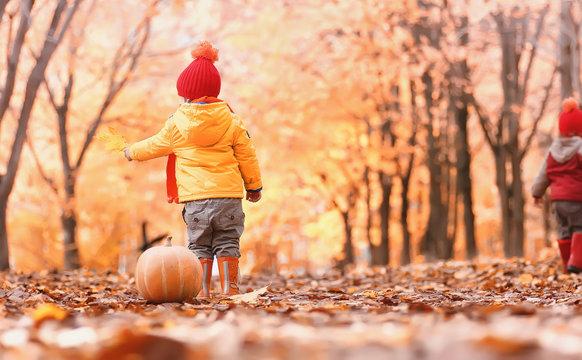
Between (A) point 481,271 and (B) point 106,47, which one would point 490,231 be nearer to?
(B) point 106,47

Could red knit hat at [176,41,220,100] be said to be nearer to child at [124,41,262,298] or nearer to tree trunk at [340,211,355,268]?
child at [124,41,262,298]

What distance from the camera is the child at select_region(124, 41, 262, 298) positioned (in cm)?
578

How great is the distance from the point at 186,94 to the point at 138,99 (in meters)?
11.4

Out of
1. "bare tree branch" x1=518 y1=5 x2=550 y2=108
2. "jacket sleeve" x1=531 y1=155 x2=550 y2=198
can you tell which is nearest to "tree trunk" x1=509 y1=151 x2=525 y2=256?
"bare tree branch" x1=518 y1=5 x2=550 y2=108

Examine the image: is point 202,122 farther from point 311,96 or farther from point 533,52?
point 533,52

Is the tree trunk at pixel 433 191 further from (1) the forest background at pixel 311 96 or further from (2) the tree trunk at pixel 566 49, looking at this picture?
(2) the tree trunk at pixel 566 49

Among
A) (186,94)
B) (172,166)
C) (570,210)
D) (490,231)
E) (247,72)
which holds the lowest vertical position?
(490,231)

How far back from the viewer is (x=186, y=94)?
592 cm

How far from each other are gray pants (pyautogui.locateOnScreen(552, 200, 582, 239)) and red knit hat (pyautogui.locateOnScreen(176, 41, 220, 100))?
4.50 metres

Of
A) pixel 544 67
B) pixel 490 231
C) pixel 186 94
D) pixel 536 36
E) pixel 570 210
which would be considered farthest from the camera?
pixel 490 231

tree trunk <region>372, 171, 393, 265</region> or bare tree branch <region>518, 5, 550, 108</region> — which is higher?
bare tree branch <region>518, 5, 550, 108</region>

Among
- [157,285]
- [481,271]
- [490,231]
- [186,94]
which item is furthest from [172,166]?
[490,231]

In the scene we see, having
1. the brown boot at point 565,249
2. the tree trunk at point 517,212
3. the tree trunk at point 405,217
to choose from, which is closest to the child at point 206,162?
the brown boot at point 565,249

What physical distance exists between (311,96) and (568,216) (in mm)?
8124
